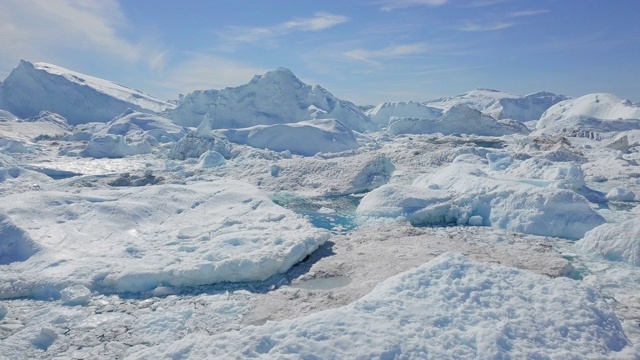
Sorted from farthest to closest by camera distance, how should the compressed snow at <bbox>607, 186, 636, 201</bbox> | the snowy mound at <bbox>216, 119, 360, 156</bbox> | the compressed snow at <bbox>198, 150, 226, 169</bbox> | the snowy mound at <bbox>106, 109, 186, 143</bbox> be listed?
1. the snowy mound at <bbox>106, 109, 186, 143</bbox>
2. the snowy mound at <bbox>216, 119, 360, 156</bbox>
3. the compressed snow at <bbox>198, 150, 226, 169</bbox>
4. the compressed snow at <bbox>607, 186, 636, 201</bbox>

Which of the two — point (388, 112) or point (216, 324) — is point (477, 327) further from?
point (388, 112)

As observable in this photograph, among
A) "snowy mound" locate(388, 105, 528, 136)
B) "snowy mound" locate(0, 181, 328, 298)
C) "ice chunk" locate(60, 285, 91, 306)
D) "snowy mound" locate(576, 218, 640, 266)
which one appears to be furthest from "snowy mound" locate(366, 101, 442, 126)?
"ice chunk" locate(60, 285, 91, 306)

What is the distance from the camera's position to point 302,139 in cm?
2203

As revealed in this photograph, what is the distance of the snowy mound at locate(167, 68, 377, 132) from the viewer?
102ft

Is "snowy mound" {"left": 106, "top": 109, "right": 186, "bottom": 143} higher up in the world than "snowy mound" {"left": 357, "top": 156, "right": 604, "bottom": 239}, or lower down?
higher up

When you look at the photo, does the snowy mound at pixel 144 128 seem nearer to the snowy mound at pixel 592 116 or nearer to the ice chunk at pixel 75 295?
the ice chunk at pixel 75 295

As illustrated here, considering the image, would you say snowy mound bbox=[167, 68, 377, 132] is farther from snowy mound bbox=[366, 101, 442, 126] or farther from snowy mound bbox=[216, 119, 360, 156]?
snowy mound bbox=[366, 101, 442, 126]

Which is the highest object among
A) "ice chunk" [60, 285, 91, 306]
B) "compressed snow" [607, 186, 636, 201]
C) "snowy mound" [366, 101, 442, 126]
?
"snowy mound" [366, 101, 442, 126]

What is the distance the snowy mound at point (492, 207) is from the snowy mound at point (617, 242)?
83cm

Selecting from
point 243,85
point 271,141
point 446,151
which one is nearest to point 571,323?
point 446,151

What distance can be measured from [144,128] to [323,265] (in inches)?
933

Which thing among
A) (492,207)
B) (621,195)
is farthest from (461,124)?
(492,207)

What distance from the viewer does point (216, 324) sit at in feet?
16.1

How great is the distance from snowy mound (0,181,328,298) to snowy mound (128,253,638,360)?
7.54ft
